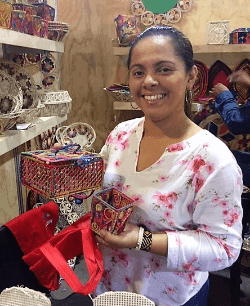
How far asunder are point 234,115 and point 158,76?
1094 millimetres

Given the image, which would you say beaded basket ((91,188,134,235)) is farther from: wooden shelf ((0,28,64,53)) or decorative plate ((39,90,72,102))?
decorative plate ((39,90,72,102))

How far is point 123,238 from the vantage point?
82 centimetres

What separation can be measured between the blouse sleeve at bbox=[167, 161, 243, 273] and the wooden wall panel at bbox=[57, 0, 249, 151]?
1.78 m

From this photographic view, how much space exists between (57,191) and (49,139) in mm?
908

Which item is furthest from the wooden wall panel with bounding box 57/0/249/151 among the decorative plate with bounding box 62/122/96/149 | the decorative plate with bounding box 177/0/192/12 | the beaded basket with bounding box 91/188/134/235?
the beaded basket with bounding box 91/188/134/235

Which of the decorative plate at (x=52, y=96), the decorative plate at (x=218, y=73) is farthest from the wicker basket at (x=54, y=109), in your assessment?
the decorative plate at (x=218, y=73)

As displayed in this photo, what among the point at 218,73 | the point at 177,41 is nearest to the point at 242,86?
the point at 218,73

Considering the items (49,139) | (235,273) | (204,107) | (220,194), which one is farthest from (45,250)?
(204,107)

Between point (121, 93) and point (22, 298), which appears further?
point (121, 93)

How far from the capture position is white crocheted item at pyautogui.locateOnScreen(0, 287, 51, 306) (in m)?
0.74

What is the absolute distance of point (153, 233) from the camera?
860 millimetres

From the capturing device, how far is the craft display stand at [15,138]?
108 cm

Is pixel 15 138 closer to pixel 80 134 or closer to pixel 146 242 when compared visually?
pixel 146 242

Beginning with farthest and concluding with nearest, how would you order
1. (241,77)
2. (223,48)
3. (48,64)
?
(241,77), (223,48), (48,64)
